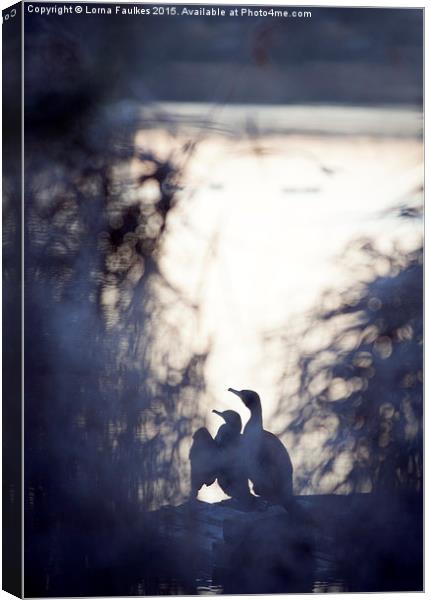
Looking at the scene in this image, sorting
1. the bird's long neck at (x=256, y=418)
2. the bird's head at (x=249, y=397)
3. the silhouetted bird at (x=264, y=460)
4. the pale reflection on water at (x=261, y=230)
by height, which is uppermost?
the pale reflection on water at (x=261, y=230)

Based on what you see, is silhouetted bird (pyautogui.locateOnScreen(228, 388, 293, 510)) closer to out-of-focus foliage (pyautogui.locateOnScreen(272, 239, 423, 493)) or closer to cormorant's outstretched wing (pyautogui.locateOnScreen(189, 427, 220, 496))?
out-of-focus foliage (pyautogui.locateOnScreen(272, 239, 423, 493))

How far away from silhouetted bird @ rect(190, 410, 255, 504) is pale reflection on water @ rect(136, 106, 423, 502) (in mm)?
51

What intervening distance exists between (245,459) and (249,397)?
0.32 metres

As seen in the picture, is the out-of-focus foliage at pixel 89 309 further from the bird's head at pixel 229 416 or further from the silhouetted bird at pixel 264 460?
the silhouetted bird at pixel 264 460

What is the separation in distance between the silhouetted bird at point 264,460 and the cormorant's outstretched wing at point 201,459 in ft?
0.61

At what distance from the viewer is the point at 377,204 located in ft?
24.3

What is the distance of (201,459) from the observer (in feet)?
23.9

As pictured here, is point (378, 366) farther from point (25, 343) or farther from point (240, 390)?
point (25, 343)

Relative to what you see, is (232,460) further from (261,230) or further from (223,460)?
(261,230)

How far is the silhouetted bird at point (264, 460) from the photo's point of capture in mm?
7328

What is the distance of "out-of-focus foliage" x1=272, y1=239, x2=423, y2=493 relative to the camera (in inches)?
289

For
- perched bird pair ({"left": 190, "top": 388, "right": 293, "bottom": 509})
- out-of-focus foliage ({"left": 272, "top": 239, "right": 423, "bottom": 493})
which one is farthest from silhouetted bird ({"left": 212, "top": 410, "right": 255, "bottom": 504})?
out-of-focus foliage ({"left": 272, "top": 239, "right": 423, "bottom": 493})

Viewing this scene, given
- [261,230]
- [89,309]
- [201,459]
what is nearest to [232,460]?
[201,459]

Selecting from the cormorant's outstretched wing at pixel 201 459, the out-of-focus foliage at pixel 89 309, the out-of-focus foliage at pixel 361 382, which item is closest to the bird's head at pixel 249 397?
the out-of-focus foliage at pixel 361 382
